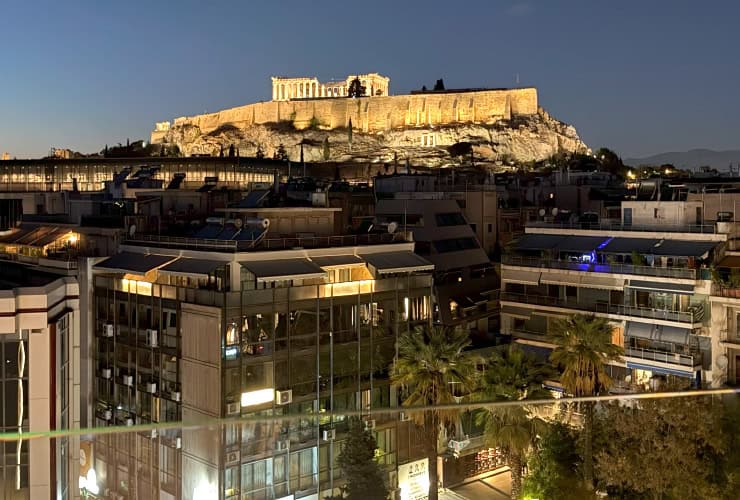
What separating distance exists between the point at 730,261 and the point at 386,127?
85797 millimetres

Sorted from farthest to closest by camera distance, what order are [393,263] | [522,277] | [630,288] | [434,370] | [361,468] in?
[522,277] < [630,288] < [393,263] < [434,370] < [361,468]

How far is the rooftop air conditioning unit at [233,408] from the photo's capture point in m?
15.2

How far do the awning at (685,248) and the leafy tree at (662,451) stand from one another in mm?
7205

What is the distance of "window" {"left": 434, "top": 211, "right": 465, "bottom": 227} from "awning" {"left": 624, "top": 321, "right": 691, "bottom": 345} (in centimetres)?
1080

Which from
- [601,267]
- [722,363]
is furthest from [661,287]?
[722,363]

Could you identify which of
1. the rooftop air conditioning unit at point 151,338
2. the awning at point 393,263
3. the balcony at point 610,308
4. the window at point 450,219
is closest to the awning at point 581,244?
the balcony at point 610,308

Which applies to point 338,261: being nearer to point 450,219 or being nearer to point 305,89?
point 450,219

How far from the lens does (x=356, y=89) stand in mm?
111688

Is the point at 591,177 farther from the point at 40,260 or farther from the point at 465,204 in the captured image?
the point at 40,260

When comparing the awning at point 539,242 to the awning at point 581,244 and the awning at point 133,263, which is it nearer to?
the awning at point 581,244

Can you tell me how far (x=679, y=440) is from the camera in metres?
12.3

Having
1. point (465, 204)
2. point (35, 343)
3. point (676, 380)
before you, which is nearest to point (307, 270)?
point (35, 343)

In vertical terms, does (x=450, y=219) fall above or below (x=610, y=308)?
above

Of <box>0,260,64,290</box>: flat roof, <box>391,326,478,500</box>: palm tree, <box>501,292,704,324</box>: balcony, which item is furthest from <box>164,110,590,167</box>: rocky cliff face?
<box>391,326,478,500</box>: palm tree
